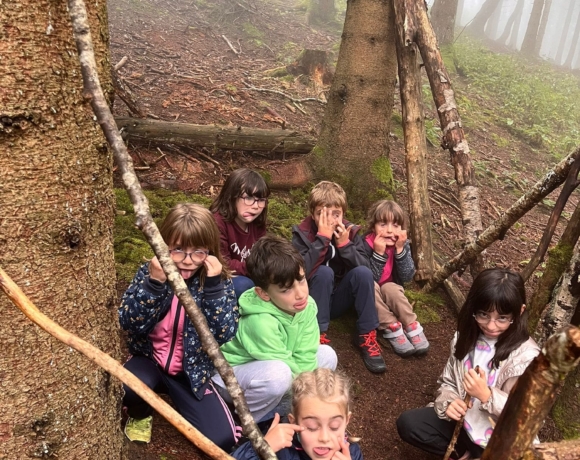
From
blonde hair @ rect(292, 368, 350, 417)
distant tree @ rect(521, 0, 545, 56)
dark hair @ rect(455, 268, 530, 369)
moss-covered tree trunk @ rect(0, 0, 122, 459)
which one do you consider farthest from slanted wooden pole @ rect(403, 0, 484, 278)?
distant tree @ rect(521, 0, 545, 56)

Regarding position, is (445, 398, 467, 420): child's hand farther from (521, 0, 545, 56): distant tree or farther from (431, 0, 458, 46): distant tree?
(521, 0, 545, 56): distant tree

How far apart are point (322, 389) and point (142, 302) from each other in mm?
1022

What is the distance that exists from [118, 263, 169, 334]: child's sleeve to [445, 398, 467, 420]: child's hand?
173 centimetres

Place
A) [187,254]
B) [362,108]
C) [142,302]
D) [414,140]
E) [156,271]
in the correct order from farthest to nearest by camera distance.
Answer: [362,108], [414,140], [187,254], [142,302], [156,271]

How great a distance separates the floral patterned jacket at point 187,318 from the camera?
2.45 meters

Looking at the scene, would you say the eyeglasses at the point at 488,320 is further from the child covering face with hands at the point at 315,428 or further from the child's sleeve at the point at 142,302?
the child's sleeve at the point at 142,302

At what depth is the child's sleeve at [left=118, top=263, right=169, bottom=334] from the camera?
2.40m

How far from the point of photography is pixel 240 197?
11.8 feet

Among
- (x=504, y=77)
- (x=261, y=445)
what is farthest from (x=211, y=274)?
(x=504, y=77)

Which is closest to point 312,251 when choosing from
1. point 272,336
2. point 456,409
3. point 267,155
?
point 272,336

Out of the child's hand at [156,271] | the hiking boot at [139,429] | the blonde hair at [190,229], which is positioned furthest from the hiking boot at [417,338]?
the child's hand at [156,271]

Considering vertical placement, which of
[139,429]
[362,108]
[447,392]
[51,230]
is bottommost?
[139,429]

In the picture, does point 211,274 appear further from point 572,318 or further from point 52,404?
point 572,318

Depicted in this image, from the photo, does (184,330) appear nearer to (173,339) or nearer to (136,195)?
(173,339)
